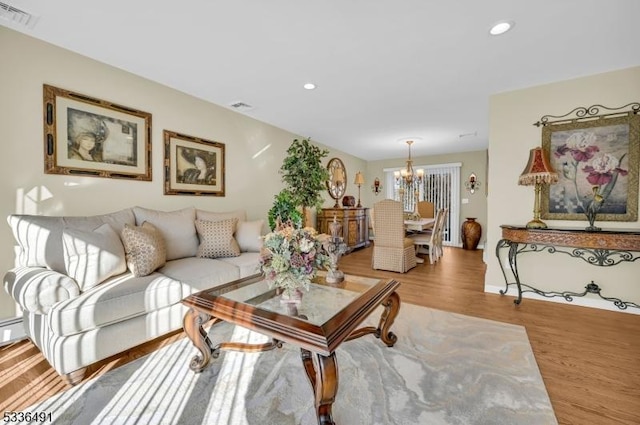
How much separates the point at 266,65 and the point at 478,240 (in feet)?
20.1

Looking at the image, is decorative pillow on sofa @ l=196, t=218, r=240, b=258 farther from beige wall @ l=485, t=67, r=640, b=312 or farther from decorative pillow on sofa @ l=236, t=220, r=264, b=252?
beige wall @ l=485, t=67, r=640, b=312

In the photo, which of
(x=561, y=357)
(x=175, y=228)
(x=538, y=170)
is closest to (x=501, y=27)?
(x=538, y=170)

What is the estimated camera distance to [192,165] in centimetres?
342

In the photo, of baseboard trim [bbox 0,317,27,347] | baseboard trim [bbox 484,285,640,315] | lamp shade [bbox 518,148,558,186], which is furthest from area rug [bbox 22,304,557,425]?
lamp shade [bbox 518,148,558,186]

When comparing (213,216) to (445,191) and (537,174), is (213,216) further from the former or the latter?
(445,191)

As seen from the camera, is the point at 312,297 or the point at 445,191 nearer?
the point at 312,297

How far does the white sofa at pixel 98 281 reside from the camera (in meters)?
1.61

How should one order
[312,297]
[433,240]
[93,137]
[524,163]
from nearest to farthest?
[312,297] < [93,137] < [524,163] < [433,240]

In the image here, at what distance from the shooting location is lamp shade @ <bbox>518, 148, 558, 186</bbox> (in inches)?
111

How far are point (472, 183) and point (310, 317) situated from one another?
6431 millimetres

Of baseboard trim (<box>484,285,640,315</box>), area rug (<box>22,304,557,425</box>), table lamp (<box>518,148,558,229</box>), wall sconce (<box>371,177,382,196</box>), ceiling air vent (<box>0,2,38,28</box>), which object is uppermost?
ceiling air vent (<box>0,2,38,28</box>)

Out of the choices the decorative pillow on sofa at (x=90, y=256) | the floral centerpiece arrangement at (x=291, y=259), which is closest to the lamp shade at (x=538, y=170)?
the floral centerpiece arrangement at (x=291, y=259)

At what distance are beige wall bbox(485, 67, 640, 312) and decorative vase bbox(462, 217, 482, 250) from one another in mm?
3211

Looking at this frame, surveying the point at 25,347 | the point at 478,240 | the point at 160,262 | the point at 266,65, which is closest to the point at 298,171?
the point at 266,65
